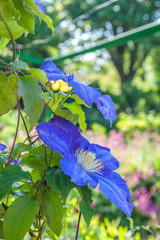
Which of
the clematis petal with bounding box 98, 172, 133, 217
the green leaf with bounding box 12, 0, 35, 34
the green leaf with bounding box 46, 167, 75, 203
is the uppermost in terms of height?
the green leaf with bounding box 12, 0, 35, 34

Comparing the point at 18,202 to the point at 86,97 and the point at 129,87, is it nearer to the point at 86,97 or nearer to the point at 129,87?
the point at 86,97

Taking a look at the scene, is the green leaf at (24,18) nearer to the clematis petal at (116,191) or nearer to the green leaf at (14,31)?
the green leaf at (14,31)

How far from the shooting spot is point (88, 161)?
50cm

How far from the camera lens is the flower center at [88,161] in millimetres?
500

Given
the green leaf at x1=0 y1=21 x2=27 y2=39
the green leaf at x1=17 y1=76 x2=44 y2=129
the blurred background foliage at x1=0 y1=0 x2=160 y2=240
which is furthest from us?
the blurred background foliage at x1=0 y1=0 x2=160 y2=240

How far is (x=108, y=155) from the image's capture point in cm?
54

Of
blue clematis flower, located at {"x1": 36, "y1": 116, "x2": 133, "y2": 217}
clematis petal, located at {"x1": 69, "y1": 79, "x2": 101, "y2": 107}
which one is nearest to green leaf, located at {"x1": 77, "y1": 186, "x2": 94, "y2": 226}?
blue clematis flower, located at {"x1": 36, "y1": 116, "x2": 133, "y2": 217}

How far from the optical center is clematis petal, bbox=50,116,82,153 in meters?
0.48

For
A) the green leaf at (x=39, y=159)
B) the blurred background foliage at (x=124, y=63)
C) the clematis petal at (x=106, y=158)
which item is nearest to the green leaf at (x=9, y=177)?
the green leaf at (x=39, y=159)

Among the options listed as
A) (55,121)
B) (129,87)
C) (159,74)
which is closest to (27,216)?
(55,121)

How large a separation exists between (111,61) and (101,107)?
17339mm

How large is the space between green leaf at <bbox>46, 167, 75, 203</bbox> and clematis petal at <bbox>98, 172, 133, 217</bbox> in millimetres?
47

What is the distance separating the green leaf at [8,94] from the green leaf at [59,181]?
102 mm

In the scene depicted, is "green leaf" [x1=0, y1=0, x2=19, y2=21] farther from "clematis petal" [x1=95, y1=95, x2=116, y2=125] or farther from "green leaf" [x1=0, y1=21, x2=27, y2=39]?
"clematis petal" [x1=95, y1=95, x2=116, y2=125]
